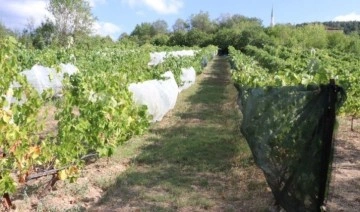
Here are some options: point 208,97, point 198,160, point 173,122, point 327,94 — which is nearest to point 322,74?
point 327,94

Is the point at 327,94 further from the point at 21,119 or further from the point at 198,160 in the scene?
the point at 198,160

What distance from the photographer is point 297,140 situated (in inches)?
165

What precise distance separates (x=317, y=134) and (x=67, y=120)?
302 cm

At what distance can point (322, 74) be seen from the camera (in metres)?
5.18

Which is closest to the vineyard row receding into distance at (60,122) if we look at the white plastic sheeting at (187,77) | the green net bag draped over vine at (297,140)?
the green net bag draped over vine at (297,140)

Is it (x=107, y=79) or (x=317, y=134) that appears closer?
(x=317, y=134)

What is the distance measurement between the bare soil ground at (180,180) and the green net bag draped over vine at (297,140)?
2.22 feet

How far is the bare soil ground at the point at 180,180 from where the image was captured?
5203mm

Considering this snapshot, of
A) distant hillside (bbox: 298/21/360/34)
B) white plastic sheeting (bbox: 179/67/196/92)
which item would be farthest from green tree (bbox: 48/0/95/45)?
distant hillside (bbox: 298/21/360/34)

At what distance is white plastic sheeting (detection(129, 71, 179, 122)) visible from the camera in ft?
30.3

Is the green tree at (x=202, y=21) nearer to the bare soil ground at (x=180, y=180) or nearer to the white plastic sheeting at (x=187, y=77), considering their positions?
the white plastic sheeting at (x=187, y=77)

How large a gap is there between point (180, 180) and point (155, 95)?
3976mm

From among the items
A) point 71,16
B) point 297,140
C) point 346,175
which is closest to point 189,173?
point 346,175

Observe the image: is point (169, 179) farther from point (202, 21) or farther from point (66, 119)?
point (202, 21)
